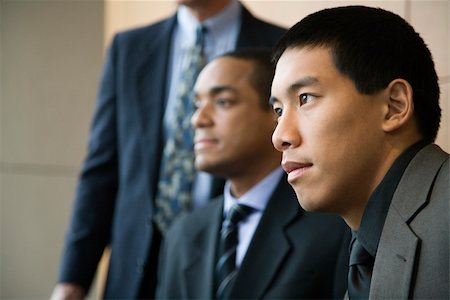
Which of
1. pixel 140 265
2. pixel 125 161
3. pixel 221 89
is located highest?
pixel 221 89

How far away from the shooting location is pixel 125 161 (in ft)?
8.64

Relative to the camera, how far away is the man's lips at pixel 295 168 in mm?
1398

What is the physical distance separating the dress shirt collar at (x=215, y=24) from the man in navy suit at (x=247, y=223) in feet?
0.70

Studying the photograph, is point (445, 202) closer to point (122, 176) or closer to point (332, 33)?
point (332, 33)

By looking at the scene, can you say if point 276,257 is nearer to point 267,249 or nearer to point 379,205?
point 267,249

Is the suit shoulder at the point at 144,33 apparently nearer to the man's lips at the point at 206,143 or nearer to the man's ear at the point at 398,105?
the man's lips at the point at 206,143

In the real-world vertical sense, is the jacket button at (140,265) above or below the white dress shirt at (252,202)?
below

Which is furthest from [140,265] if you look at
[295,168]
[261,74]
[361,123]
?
[361,123]

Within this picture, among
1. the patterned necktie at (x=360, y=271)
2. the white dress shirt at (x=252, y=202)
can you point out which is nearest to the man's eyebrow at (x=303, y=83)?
the patterned necktie at (x=360, y=271)

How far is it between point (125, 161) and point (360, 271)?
140 centimetres

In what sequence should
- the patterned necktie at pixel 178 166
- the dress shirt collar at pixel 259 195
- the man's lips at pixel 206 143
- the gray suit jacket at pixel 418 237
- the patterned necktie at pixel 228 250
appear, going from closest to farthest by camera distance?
the gray suit jacket at pixel 418 237 < the patterned necktie at pixel 228 250 < the dress shirt collar at pixel 259 195 < the man's lips at pixel 206 143 < the patterned necktie at pixel 178 166

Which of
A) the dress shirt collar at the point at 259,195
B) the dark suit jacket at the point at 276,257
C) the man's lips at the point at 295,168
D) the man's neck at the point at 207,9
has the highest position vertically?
the man's neck at the point at 207,9

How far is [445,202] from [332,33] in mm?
392

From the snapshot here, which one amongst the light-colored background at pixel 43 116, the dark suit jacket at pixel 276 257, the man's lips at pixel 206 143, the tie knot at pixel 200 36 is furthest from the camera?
the light-colored background at pixel 43 116
